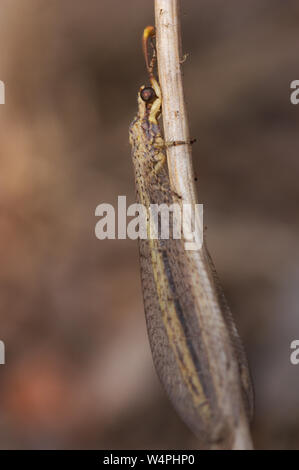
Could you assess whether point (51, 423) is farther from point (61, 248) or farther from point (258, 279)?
point (258, 279)

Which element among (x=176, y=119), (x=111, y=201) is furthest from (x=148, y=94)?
(x=111, y=201)

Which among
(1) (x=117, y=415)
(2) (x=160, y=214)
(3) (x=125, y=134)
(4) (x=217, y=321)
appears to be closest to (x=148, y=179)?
(2) (x=160, y=214)

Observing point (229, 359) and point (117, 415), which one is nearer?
→ point (229, 359)

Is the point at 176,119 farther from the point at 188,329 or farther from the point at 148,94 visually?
the point at 188,329

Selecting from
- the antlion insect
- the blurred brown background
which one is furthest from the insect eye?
the blurred brown background

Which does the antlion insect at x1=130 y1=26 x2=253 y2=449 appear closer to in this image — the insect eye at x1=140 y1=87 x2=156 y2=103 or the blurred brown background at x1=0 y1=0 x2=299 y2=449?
the insect eye at x1=140 y1=87 x2=156 y2=103

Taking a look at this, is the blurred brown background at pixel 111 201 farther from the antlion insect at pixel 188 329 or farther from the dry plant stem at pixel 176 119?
the dry plant stem at pixel 176 119

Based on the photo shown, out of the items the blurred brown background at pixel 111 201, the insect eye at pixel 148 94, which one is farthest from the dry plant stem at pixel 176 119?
the blurred brown background at pixel 111 201
